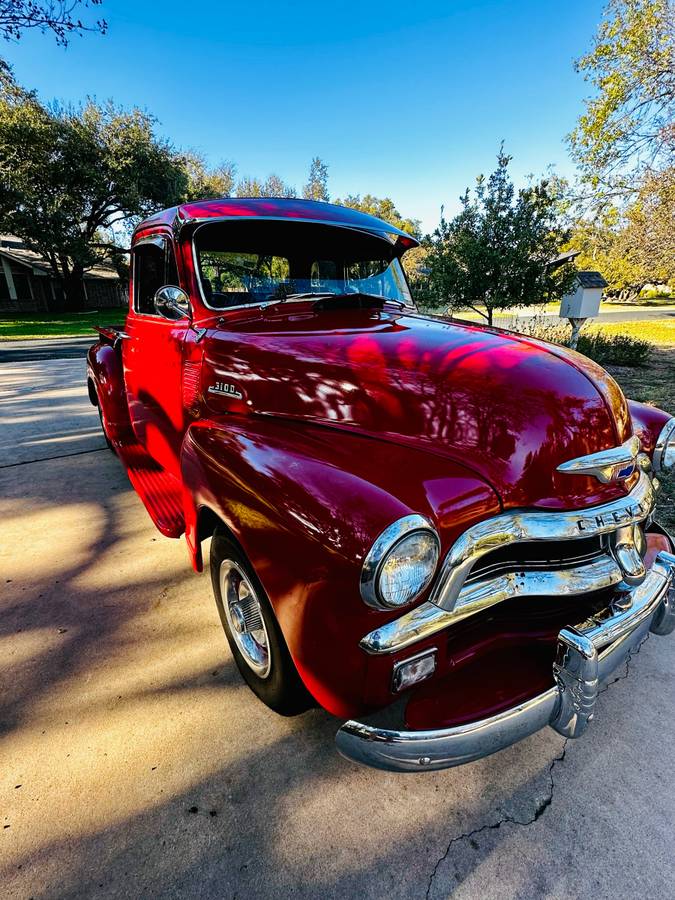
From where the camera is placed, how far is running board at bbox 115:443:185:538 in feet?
9.38

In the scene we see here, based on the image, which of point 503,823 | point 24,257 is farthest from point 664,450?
point 24,257

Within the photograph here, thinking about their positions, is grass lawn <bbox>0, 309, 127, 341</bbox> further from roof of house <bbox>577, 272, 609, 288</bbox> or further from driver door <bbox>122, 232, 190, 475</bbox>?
roof of house <bbox>577, 272, 609, 288</bbox>

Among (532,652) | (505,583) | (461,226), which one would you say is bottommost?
(532,652)

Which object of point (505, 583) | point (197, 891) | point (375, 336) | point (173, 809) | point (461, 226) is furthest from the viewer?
point (461, 226)

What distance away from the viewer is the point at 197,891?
1443 mm

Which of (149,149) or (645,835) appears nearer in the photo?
(645,835)

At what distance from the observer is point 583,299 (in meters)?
8.09

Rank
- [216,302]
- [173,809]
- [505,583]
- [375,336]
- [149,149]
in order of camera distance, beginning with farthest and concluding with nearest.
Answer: [149,149] → [216,302] → [375,336] → [173,809] → [505,583]

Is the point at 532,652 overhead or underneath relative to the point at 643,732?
overhead

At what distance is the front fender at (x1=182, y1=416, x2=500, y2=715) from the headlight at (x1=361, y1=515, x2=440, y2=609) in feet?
0.12

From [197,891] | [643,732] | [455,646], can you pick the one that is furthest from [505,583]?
[197,891]

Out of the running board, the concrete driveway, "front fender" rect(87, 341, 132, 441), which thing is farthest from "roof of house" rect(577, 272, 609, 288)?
the running board

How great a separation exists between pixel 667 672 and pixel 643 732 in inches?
18.5

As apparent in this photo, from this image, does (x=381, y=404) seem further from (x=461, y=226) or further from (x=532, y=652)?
(x=461, y=226)
